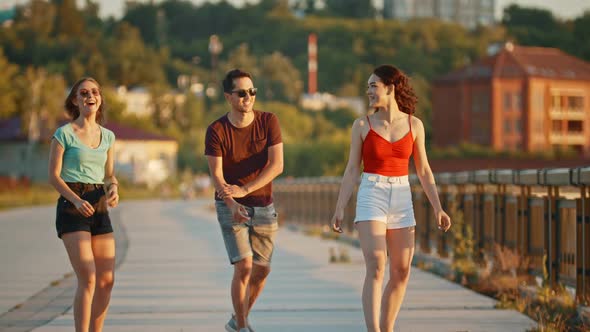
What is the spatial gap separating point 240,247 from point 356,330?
1527 mm

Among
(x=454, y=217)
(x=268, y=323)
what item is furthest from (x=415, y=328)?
(x=454, y=217)

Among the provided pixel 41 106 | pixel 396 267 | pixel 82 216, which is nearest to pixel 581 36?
pixel 41 106

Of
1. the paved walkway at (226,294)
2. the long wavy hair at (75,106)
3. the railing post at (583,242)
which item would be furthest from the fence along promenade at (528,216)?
the long wavy hair at (75,106)

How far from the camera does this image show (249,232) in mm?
9430

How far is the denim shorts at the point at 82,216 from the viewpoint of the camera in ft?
28.2

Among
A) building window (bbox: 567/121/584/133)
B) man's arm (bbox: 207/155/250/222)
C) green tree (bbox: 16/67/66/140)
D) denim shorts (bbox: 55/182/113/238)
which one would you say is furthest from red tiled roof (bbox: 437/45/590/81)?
denim shorts (bbox: 55/182/113/238)

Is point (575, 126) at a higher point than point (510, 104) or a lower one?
lower

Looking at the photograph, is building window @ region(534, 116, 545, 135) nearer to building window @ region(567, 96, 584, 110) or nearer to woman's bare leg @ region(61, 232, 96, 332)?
building window @ region(567, 96, 584, 110)

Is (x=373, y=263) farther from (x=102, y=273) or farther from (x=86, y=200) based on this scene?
(x=86, y=200)

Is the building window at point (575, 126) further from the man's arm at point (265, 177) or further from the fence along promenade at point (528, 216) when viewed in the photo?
the man's arm at point (265, 177)

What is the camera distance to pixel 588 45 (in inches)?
6816

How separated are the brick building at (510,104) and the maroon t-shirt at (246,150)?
103313 mm

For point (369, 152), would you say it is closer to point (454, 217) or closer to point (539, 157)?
point (454, 217)

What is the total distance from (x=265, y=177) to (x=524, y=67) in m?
109
